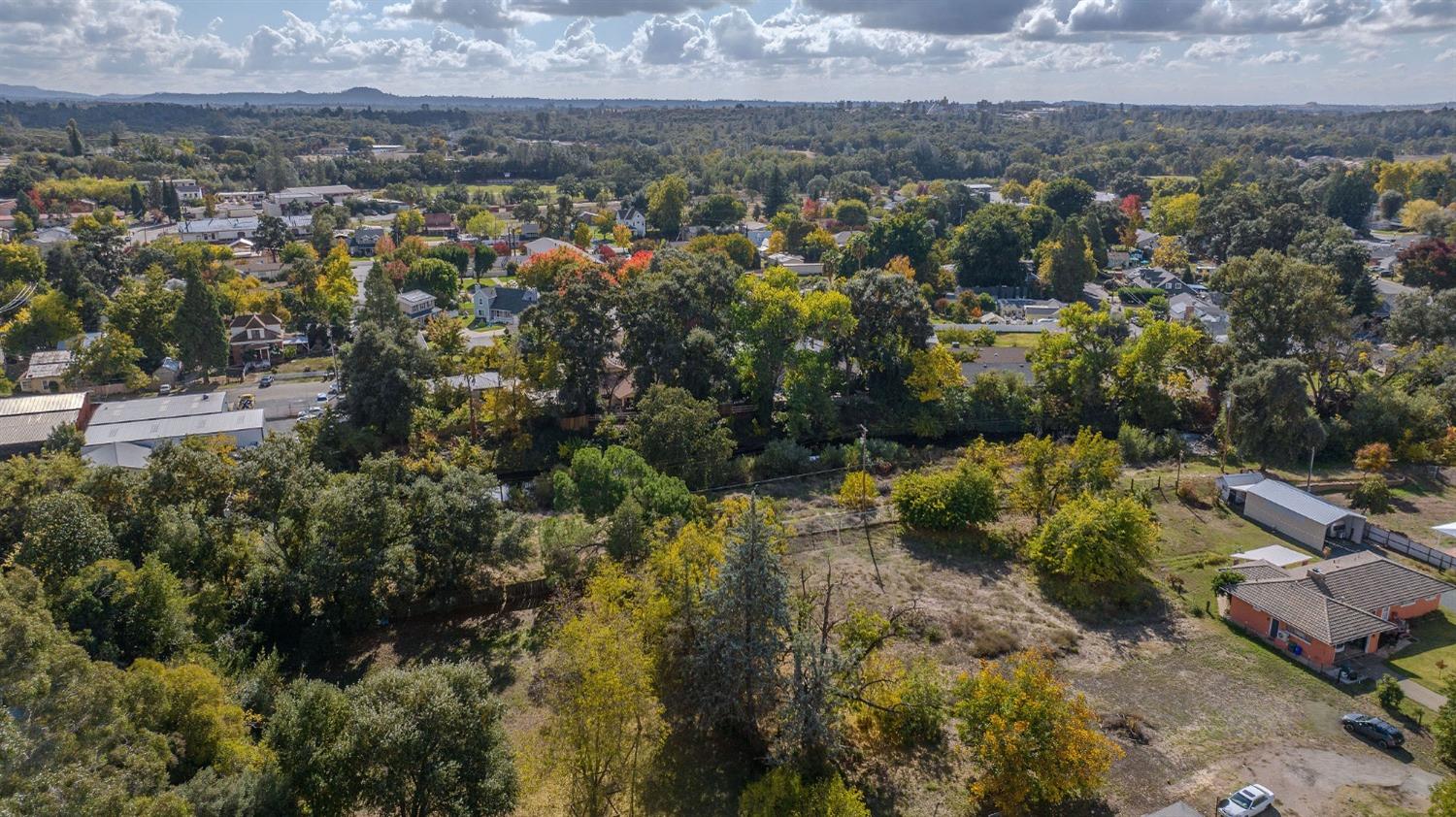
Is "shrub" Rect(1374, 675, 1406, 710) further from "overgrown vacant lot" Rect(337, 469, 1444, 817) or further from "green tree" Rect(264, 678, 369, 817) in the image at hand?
"green tree" Rect(264, 678, 369, 817)

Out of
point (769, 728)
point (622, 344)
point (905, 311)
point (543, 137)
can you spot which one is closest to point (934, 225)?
point (905, 311)

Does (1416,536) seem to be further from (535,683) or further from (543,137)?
(543,137)

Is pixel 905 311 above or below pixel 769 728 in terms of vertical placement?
above

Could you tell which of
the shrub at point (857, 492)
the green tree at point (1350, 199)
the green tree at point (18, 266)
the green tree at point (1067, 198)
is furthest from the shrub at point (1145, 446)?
the green tree at point (18, 266)

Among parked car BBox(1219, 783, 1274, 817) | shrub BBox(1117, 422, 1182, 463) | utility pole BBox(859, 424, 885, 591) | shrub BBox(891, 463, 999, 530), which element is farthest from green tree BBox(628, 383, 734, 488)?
parked car BBox(1219, 783, 1274, 817)

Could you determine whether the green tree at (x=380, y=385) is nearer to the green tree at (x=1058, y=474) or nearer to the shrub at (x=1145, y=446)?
the green tree at (x=1058, y=474)

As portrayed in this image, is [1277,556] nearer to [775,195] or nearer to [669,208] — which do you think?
[669,208]
